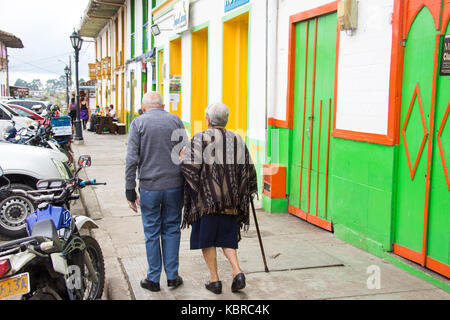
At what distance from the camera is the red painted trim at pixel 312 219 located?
6662mm

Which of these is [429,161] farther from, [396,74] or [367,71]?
Result: [367,71]

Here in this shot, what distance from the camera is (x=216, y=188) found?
14.5ft

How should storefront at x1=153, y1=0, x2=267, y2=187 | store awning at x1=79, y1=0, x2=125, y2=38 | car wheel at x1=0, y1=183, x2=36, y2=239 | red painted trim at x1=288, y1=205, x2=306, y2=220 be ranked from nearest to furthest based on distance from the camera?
car wheel at x1=0, y1=183, x2=36, y2=239 < red painted trim at x1=288, y1=205, x2=306, y2=220 < storefront at x1=153, y1=0, x2=267, y2=187 < store awning at x1=79, y1=0, x2=125, y2=38

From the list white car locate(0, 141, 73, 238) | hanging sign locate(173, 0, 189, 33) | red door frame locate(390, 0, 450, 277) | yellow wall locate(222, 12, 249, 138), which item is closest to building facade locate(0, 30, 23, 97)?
hanging sign locate(173, 0, 189, 33)

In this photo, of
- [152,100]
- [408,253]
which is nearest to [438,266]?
[408,253]

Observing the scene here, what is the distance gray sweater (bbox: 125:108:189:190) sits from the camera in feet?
14.9

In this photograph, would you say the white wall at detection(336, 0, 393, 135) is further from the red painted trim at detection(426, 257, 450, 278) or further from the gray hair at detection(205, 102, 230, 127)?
the gray hair at detection(205, 102, 230, 127)

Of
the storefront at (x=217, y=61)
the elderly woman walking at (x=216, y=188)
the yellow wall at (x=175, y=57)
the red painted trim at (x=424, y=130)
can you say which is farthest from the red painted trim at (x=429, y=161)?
the yellow wall at (x=175, y=57)

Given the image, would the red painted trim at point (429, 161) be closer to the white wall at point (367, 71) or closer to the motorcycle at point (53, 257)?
the white wall at point (367, 71)

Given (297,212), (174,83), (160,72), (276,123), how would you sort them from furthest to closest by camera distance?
1. (160,72)
2. (174,83)
3. (276,123)
4. (297,212)

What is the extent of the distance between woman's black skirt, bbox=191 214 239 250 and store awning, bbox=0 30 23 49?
43850mm

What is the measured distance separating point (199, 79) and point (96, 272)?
27.0 ft

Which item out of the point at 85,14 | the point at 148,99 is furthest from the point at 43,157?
the point at 85,14

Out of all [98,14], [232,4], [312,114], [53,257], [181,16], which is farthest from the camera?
[98,14]
